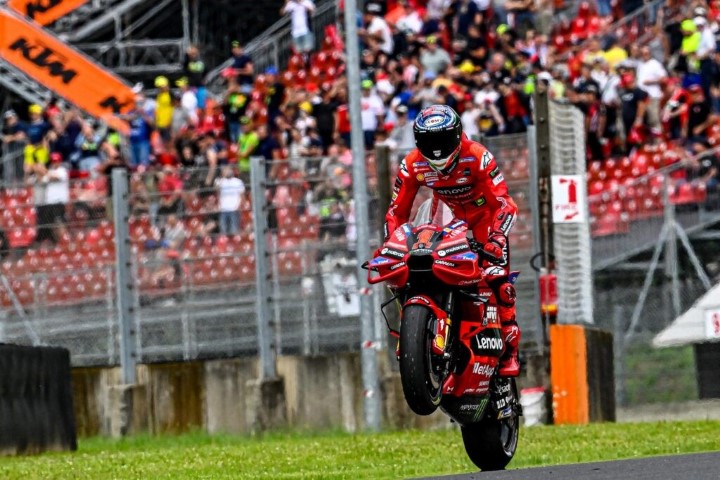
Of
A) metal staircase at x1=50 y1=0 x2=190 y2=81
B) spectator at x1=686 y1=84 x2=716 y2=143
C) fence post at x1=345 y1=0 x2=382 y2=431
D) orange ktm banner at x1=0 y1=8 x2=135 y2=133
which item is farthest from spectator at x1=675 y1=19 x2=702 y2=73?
metal staircase at x1=50 y1=0 x2=190 y2=81

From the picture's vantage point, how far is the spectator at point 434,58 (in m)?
25.9

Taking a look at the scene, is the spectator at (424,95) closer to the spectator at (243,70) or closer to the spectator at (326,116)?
the spectator at (326,116)

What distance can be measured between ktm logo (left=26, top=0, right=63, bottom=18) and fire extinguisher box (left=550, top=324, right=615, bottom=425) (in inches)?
672

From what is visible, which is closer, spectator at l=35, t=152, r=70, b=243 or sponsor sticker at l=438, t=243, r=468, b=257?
sponsor sticker at l=438, t=243, r=468, b=257

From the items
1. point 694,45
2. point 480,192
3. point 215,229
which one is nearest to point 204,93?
point 694,45

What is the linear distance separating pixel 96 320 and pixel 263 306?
1866 millimetres

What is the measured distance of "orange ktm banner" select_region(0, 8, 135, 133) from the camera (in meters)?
30.0

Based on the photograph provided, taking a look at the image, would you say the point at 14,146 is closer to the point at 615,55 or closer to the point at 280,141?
the point at 280,141

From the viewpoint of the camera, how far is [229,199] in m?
18.2

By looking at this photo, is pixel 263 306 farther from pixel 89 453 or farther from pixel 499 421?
pixel 499 421

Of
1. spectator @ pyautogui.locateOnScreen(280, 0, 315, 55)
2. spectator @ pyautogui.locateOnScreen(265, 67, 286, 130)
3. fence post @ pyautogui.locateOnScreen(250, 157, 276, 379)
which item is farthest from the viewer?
spectator @ pyautogui.locateOnScreen(280, 0, 315, 55)

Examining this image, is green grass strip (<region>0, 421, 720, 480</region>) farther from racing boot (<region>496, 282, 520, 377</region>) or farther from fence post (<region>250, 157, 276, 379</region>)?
fence post (<region>250, 157, 276, 379</region>)

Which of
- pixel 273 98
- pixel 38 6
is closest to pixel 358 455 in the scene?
pixel 273 98

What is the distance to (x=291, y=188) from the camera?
18.1 m
